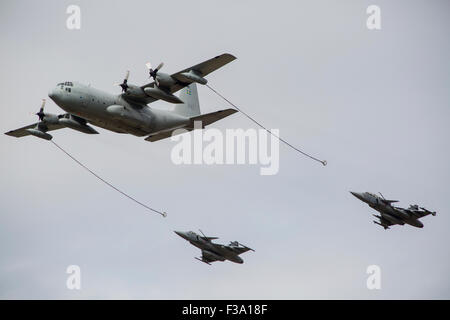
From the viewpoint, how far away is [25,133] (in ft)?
179

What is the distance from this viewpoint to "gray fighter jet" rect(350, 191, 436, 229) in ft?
195

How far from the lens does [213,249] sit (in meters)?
61.5

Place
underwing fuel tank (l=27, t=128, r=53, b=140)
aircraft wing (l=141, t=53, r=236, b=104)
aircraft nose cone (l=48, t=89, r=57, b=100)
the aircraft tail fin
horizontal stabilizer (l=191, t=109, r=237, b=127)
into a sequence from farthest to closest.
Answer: the aircraft tail fin < underwing fuel tank (l=27, t=128, r=53, b=140) < horizontal stabilizer (l=191, t=109, r=237, b=127) < aircraft nose cone (l=48, t=89, r=57, b=100) < aircraft wing (l=141, t=53, r=236, b=104)

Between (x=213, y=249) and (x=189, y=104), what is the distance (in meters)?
12.8

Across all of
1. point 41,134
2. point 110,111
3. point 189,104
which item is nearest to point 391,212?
point 189,104

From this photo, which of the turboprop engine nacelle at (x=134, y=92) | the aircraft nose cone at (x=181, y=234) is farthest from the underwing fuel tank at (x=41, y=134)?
the aircraft nose cone at (x=181, y=234)

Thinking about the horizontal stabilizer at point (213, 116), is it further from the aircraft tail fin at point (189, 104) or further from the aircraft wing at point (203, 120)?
the aircraft tail fin at point (189, 104)

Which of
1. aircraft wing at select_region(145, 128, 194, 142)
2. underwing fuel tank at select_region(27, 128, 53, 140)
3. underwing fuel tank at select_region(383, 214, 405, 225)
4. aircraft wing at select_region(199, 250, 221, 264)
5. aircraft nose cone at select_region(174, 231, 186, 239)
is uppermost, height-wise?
underwing fuel tank at select_region(27, 128, 53, 140)

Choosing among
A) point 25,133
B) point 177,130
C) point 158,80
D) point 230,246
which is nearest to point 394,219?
point 230,246

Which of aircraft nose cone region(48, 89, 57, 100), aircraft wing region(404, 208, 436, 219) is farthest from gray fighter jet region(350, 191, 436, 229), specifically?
aircraft nose cone region(48, 89, 57, 100)

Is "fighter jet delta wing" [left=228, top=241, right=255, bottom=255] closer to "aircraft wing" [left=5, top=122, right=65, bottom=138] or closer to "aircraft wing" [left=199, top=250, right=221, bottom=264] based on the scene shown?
"aircraft wing" [left=199, top=250, right=221, bottom=264]

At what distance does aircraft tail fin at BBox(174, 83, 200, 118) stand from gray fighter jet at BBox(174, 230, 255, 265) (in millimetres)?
11129
